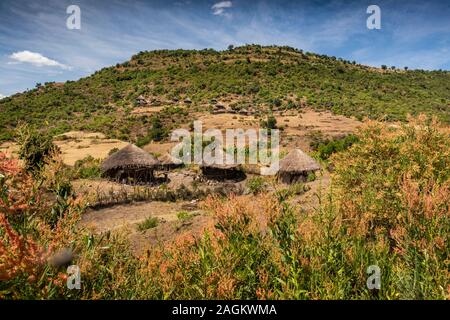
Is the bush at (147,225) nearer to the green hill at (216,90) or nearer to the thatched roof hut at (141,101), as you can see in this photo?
the green hill at (216,90)

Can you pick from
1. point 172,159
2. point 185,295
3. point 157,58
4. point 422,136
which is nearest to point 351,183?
point 422,136

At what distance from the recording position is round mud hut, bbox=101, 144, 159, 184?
23766 mm

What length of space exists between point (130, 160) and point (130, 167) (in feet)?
1.56

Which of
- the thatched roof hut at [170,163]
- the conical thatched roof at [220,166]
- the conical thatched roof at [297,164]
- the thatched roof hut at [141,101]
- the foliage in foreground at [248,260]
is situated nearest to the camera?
the foliage in foreground at [248,260]

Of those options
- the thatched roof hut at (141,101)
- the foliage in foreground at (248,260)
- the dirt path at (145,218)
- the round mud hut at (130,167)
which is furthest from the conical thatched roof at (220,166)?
the thatched roof hut at (141,101)

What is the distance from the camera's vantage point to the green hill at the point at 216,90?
163 ft

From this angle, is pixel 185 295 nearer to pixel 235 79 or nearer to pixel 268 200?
pixel 268 200

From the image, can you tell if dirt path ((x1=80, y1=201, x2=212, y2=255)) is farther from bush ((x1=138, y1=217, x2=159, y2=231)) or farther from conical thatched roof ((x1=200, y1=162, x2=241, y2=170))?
conical thatched roof ((x1=200, y1=162, x2=241, y2=170))

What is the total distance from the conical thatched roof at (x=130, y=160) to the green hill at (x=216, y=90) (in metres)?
18.2

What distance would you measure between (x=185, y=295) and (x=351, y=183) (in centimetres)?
648

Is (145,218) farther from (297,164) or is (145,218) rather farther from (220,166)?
(297,164)

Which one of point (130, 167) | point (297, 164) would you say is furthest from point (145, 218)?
point (297, 164)

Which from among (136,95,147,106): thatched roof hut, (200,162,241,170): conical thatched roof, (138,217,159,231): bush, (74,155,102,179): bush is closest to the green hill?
(136,95,147,106): thatched roof hut

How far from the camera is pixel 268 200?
17.6ft
